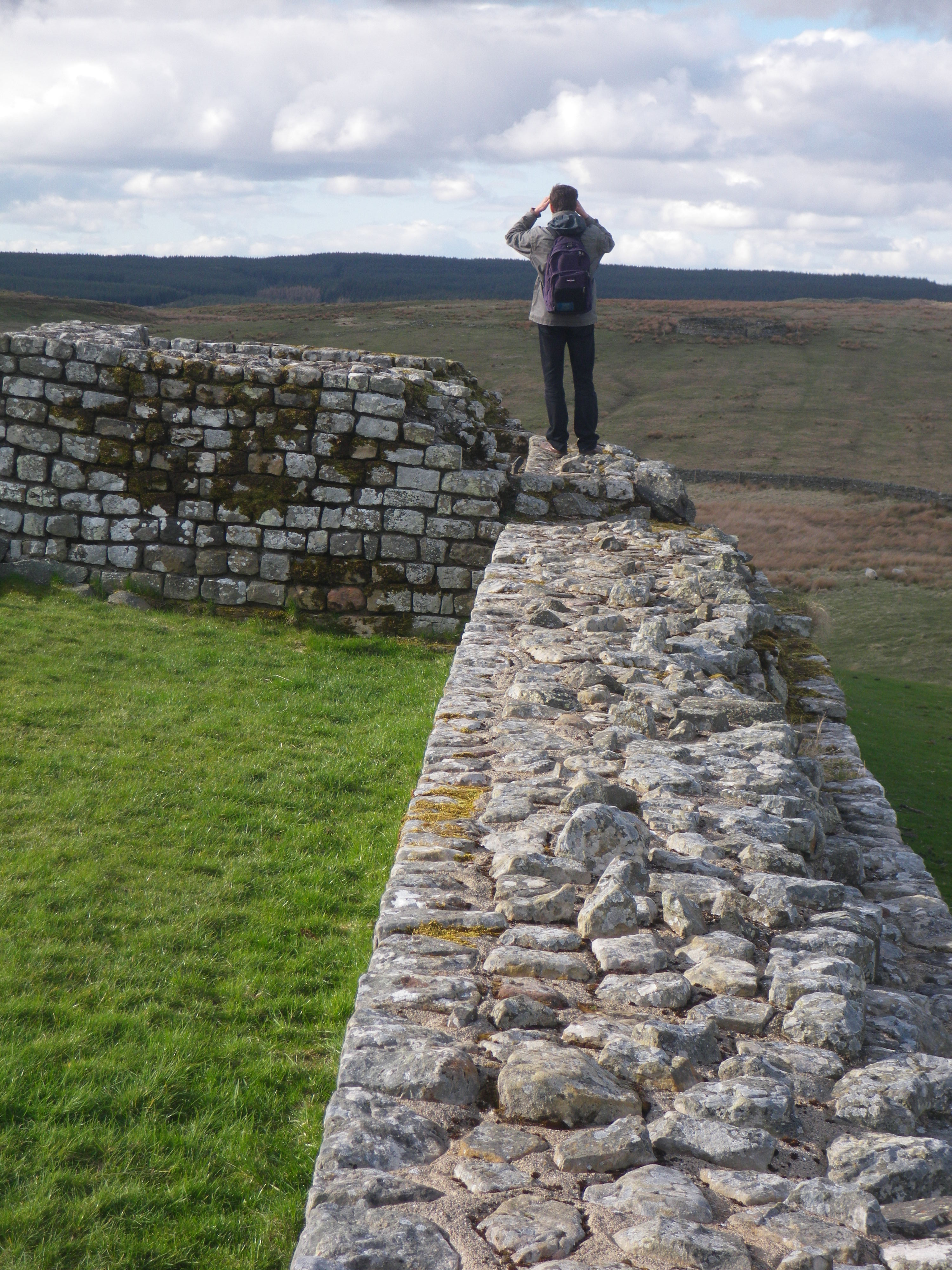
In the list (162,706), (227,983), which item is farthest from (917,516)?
(227,983)

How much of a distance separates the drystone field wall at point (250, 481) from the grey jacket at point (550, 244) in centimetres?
149

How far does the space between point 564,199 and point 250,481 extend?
4.32 m

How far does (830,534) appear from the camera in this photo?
2809 centimetres

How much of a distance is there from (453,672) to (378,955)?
7.74ft

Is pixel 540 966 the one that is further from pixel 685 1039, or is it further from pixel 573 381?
pixel 573 381

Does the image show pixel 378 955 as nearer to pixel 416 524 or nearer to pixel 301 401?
pixel 416 524

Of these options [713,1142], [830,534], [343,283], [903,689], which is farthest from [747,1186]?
[343,283]

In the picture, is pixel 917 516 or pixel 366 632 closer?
pixel 366 632

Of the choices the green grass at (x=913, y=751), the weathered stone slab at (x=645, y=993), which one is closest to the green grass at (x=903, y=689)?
the green grass at (x=913, y=751)

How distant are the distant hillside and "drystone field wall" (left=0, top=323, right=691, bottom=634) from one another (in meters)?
133

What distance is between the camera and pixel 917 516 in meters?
30.6

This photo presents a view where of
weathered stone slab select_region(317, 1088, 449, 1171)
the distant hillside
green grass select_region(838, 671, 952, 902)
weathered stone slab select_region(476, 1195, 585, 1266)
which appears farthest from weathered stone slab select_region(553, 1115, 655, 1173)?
the distant hillside

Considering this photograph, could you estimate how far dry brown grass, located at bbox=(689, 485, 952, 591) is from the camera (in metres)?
24.4

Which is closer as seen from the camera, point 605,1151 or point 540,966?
point 605,1151
